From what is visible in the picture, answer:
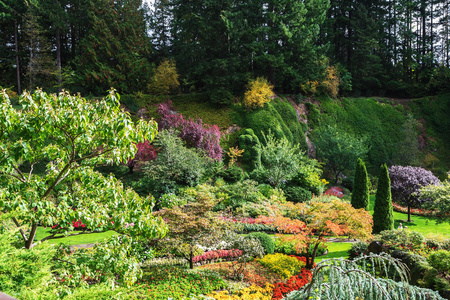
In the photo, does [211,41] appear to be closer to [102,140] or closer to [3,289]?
[102,140]

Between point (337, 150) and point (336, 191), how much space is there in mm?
3928

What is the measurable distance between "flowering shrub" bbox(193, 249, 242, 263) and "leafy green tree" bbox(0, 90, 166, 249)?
21.7 feet

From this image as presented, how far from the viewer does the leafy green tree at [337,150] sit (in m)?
23.2

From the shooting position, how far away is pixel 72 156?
4.35 m

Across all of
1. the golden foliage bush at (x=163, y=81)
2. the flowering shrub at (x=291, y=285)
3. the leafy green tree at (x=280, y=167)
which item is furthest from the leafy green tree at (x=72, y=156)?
the golden foliage bush at (x=163, y=81)

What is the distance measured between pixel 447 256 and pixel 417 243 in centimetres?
291

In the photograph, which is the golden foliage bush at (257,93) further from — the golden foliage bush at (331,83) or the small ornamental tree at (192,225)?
the small ornamental tree at (192,225)

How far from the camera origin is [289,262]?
9.52 metres

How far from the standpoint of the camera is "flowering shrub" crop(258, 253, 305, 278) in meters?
9.12

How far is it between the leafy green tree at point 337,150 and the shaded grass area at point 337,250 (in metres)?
11.9

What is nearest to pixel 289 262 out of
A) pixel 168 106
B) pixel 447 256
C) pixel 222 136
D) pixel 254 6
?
pixel 447 256

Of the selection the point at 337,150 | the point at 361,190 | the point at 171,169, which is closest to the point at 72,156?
the point at 171,169

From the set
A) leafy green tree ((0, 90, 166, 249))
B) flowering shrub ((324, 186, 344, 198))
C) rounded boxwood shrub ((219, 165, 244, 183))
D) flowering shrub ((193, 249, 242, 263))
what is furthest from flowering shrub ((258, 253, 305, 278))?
flowering shrub ((324, 186, 344, 198))

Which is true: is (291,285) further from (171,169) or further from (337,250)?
(171,169)
